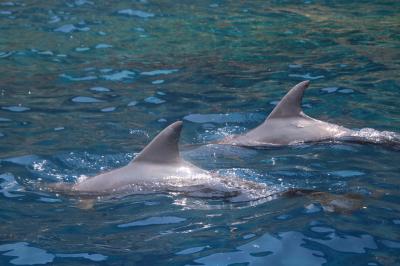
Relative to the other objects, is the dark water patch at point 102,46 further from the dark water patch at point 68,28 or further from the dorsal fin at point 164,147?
the dorsal fin at point 164,147

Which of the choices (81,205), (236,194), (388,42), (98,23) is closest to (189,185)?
(236,194)

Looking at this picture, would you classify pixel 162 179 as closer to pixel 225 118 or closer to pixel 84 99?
pixel 225 118

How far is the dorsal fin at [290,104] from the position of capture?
27.0 feet

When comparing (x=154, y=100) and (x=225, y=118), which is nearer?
(x=225, y=118)

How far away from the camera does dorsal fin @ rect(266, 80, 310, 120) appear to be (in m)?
8.22

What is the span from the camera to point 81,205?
→ 6.57m

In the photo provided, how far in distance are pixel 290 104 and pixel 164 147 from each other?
2022 mm

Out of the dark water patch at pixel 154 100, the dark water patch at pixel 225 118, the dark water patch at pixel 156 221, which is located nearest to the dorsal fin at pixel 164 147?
the dark water patch at pixel 156 221

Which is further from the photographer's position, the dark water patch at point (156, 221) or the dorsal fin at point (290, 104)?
the dorsal fin at point (290, 104)

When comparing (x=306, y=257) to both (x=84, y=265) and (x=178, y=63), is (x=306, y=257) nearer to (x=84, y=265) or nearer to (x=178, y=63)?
(x=84, y=265)

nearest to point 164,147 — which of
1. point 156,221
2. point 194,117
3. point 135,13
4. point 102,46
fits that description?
point 156,221

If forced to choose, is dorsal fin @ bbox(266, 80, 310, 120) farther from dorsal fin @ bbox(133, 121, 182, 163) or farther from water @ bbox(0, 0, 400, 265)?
dorsal fin @ bbox(133, 121, 182, 163)

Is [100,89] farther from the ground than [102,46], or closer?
closer

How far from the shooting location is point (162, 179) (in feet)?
22.4
